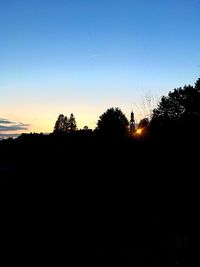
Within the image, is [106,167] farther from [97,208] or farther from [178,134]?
[178,134]

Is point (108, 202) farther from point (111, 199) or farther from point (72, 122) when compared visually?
point (72, 122)

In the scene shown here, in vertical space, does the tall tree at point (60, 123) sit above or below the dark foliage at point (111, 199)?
above

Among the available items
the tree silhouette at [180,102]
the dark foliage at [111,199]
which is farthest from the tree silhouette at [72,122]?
the dark foliage at [111,199]

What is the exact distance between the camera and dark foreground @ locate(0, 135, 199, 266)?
7.14 metres

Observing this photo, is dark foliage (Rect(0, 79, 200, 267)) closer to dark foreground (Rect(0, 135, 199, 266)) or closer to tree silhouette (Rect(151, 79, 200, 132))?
dark foreground (Rect(0, 135, 199, 266))

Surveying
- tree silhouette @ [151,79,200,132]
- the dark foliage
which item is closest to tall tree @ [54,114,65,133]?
tree silhouette @ [151,79,200,132]

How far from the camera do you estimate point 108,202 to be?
397 inches

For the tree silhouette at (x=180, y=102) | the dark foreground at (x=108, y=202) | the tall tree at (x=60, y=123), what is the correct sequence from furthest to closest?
the tall tree at (x=60, y=123), the tree silhouette at (x=180, y=102), the dark foreground at (x=108, y=202)

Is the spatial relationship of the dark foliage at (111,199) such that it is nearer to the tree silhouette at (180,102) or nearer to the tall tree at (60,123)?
the tree silhouette at (180,102)

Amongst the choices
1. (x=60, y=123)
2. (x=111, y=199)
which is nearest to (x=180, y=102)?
(x=111, y=199)

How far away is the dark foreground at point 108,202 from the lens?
23.4 ft

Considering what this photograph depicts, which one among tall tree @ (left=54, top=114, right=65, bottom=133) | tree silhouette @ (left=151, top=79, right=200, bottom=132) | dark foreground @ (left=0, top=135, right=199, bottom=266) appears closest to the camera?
dark foreground @ (left=0, top=135, right=199, bottom=266)

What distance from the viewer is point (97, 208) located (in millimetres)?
9867

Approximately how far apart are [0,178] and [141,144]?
7116 millimetres
